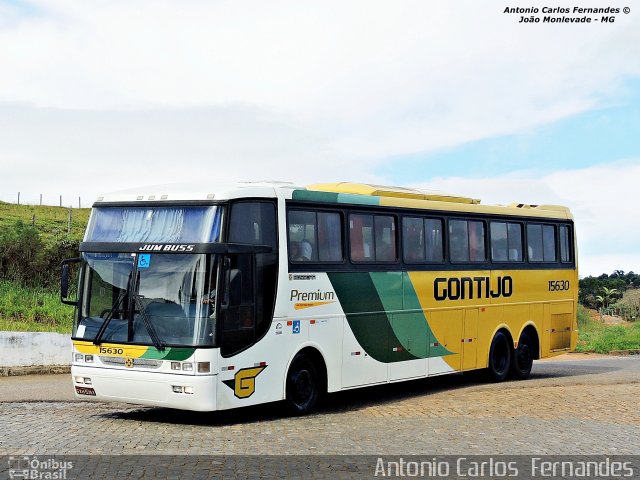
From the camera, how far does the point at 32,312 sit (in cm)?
2794

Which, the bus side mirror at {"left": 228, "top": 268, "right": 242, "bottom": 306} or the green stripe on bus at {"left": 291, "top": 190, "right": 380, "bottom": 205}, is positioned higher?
the green stripe on bus at {"left": 291, "top": 190, "right": 380, "bottom": 205}

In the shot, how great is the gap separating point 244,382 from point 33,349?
9544 mm

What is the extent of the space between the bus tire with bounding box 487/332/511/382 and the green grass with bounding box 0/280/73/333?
1070 centimetres

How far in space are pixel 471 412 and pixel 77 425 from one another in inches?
229

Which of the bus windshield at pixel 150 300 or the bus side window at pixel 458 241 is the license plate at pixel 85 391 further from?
the bus side window at pixel 458 241

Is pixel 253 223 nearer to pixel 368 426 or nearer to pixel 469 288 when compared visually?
pixel 368 426

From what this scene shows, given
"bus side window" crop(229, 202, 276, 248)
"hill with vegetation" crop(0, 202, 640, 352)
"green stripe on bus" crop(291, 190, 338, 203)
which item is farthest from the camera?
"hill with vegetation" crop(0, 202, 640, 352)

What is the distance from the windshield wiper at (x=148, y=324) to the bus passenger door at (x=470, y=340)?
26.0 feet

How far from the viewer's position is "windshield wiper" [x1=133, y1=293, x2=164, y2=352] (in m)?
13.7

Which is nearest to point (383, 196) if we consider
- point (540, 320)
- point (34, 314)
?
point (540, 320)

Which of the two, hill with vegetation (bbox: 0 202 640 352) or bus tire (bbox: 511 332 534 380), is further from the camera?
hill with vegetation (bbox: 0 202 640 352)

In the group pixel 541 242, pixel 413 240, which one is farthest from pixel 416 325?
pixel 541 242

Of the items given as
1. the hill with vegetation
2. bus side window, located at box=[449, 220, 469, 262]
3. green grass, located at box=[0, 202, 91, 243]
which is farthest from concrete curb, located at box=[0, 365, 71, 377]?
green grass, located at box=[0, 202, 91, 243]

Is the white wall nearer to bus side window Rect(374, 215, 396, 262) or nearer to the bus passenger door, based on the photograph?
bus side window Rect(374, 215, 396, 262)
